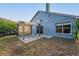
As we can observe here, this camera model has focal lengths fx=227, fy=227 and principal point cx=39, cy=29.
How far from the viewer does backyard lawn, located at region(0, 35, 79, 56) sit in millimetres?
7336

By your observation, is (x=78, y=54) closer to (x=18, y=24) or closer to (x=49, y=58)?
(x=49, y=58)

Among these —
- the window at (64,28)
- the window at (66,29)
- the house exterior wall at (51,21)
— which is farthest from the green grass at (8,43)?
the window at (66,29)

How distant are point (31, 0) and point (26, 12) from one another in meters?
0.53

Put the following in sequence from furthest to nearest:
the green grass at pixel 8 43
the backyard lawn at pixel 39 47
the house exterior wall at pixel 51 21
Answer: the house exterior wall at pixel 51 21
the green grass at pixel 8 43
the backyard lawn at pixel 39 47

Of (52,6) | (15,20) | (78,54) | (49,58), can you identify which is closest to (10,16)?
(15,20)

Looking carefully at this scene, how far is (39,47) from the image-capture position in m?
7.59

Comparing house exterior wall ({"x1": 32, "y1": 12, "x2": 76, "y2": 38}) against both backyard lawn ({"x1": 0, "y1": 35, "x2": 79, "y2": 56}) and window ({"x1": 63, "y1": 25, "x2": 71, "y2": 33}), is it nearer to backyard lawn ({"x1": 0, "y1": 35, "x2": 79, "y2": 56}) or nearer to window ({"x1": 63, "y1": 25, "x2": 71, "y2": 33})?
window ({"x1": 63, "y1": 25, "x2": 71, "y2": 33})

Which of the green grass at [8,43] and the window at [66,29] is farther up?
the window at [66,29]

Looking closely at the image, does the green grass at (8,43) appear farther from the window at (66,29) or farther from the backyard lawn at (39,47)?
the window at (66,29)

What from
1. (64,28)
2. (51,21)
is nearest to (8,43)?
(51,21)

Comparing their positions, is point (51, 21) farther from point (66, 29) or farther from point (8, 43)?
point (8, 43)

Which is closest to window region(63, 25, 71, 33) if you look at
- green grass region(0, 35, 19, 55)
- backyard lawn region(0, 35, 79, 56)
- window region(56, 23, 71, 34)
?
window region(56, 23, 71, 34)

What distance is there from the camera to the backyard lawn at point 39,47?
24.1 ft

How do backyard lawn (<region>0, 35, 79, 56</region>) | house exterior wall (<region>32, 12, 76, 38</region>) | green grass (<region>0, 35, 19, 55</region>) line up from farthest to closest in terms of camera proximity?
house exterior wall (<region>32, 12, 76, 38</region>) → green grass (<region>0, 35, 19, 55</region>) → backyard lawn (<region>0, 35, 79, 56</region>)
